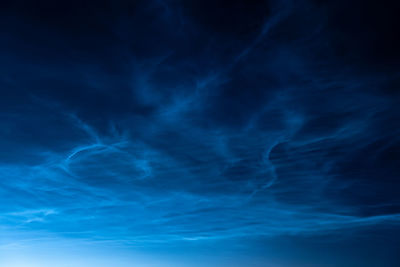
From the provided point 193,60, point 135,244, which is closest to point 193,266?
point 135,244

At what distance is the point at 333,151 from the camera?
23.8 feet

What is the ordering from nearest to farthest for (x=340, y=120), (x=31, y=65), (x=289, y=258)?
(x=31, y=65), (x=340, y=120), (x=289, y=258)

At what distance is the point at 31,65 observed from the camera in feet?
14.7

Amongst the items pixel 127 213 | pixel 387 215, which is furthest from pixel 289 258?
pixel 127 213

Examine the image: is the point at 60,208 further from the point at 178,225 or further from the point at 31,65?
the point at 31,65

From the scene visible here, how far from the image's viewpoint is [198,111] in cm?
590

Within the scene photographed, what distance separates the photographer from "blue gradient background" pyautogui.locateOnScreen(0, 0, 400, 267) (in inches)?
151

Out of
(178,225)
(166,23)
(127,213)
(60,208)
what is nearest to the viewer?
(166,23)

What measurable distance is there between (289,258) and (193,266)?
805 centimetres

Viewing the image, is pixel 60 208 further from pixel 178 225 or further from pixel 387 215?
pixel 387 215

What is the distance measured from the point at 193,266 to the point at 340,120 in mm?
19677

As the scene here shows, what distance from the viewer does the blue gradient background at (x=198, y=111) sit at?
3844mm

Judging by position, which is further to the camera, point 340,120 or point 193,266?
point 193,266

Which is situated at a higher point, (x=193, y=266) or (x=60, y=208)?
(x=60, y=208)
